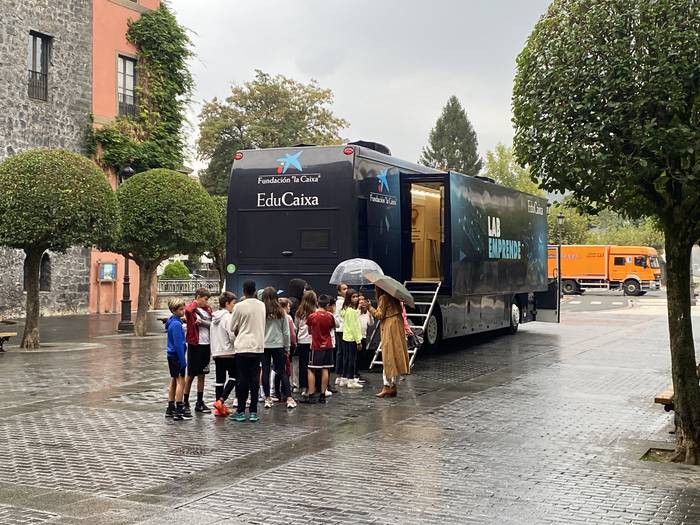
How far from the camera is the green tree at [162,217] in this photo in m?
22.6

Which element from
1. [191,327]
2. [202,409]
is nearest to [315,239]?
[202,409]

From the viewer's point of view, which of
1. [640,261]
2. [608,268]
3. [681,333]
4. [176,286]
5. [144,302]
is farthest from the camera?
[608,268]

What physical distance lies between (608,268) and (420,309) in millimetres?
41495

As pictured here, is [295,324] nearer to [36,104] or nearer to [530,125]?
[530,125]

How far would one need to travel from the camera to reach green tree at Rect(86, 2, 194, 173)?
111 feet

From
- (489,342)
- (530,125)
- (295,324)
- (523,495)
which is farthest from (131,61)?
(523,495)

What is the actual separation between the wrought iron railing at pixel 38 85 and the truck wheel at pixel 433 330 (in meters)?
19.9

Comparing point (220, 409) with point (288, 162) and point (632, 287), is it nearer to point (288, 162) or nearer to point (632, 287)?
point (288, 162)

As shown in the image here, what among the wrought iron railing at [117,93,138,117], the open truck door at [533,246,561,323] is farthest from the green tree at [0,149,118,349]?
the wrought iron railing at [117,93,138,117]

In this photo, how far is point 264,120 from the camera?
56.8 meters

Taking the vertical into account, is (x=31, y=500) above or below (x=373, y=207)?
below

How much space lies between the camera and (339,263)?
51.4 feet

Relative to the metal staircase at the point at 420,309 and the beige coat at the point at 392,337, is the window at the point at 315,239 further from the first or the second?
the beige coat at the point at 392,337

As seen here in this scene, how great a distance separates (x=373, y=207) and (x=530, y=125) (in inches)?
290
